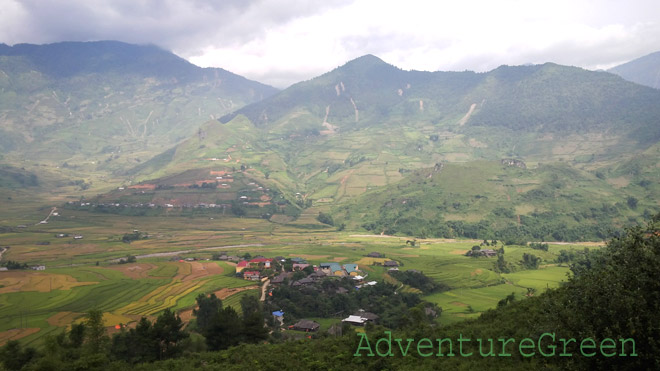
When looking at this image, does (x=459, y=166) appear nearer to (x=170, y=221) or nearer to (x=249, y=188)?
(x=249, y=188)

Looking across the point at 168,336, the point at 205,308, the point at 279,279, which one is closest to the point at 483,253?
the point at 279,279

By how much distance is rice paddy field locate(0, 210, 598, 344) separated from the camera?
5450 centimetres

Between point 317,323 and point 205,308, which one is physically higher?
point 205,308

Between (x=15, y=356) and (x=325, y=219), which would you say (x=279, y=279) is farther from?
(x=325, y=219)

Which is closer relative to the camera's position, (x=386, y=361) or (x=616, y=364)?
(x=616, y=364)

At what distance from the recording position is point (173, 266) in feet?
258

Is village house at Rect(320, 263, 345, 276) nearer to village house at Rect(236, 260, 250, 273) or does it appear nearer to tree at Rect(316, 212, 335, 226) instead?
village house at Rect(236, 260, 250, 273)

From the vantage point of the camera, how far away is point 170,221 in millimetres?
132125

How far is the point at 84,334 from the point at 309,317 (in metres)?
27.3

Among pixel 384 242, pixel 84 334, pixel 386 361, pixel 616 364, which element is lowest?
pixel 384 242

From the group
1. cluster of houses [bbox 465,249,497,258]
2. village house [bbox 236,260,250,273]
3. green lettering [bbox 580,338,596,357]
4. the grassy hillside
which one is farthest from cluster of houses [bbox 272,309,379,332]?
the grassy hillside

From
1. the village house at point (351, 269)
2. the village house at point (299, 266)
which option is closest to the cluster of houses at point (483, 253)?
the village house at point (351, 269)

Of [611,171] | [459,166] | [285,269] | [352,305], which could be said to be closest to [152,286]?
[285,269]

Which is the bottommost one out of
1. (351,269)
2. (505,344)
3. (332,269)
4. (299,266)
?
(351,269)
